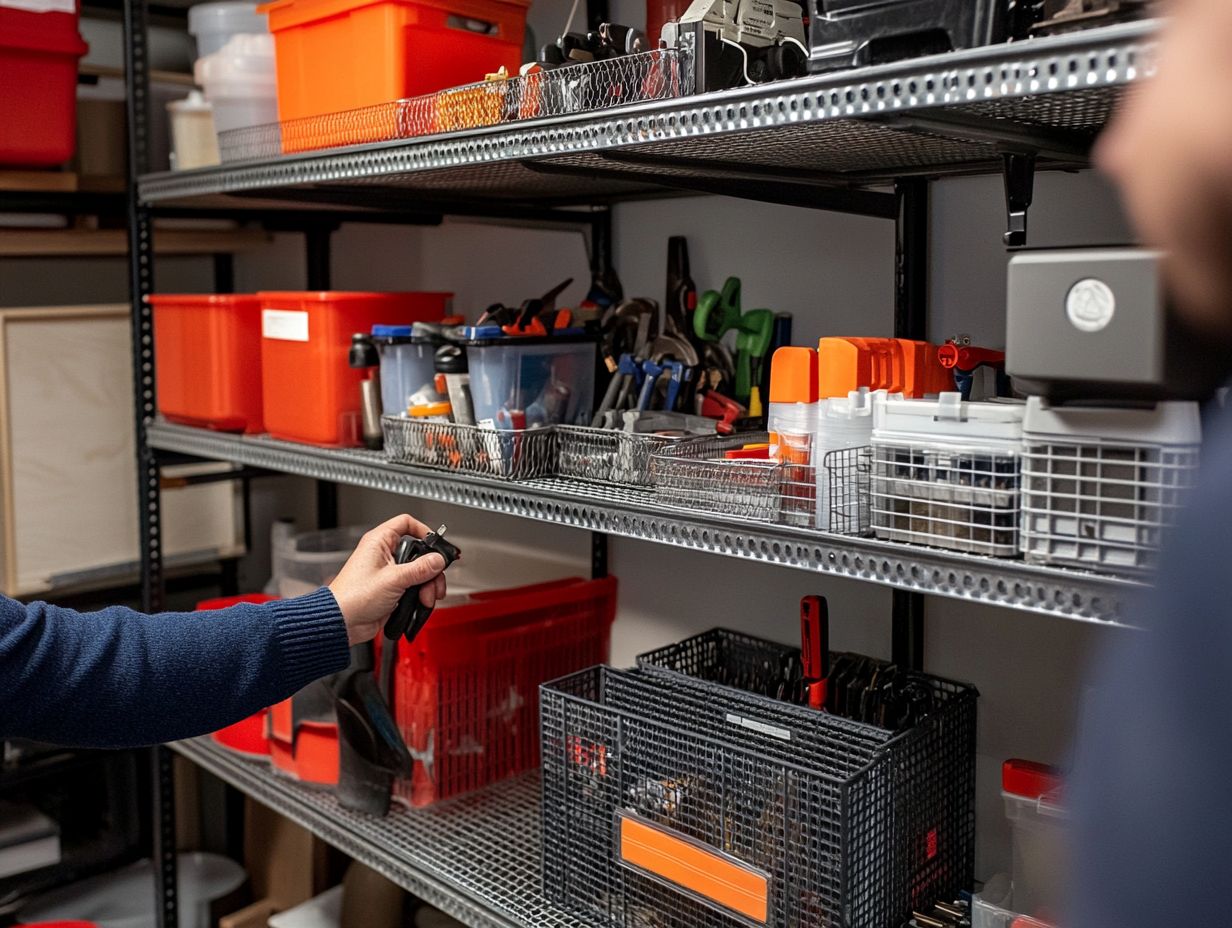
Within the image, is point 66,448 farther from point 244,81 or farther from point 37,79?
point 244,81

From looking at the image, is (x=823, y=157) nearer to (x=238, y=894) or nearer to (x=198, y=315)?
(x=198, y=315)

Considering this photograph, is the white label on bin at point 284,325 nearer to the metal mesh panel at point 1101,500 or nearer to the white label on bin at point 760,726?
the white label on bin at point 760,726

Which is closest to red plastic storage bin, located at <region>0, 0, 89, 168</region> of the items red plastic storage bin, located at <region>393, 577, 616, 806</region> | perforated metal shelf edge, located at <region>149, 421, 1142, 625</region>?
perforated metal shelf edge, located at <region>149, 421, 1142, 625</region>


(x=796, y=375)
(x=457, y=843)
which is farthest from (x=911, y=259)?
(x=457, y=843)

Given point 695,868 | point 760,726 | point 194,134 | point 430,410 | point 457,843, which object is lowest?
point 457,843

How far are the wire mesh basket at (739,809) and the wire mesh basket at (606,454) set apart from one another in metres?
0.29

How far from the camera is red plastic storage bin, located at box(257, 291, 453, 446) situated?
1.99m

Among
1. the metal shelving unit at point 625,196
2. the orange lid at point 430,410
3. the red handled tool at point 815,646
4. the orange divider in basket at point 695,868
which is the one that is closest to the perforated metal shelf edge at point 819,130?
the metal shelving unit at point 625,196

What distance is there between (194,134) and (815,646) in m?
1.59

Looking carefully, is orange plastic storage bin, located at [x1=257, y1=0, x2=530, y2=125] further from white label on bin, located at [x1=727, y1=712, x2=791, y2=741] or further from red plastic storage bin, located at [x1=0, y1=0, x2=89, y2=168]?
white label on bin, located at [x1=727, y1=712, x2=791, y2=741]

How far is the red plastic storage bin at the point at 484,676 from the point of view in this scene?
197 cm

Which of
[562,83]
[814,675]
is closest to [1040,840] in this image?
[814,675]

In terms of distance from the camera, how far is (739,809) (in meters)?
1.38

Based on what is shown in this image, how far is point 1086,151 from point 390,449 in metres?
1.03
